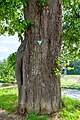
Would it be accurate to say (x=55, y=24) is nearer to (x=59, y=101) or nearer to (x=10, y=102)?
(x=59, y=101)

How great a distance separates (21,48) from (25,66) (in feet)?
1.70

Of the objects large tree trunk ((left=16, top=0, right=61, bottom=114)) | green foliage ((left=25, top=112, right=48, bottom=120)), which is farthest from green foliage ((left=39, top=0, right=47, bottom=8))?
green foliage ((left=25, top=112, right=48, bottom=120))

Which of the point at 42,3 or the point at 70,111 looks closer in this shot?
the point at 42,3

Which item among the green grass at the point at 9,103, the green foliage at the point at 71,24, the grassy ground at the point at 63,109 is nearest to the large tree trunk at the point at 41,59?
the grassy ground at the point at 63,109

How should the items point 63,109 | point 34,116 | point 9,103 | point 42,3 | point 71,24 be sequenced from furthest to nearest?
point 71,24 → point 9,103 → point 63,109 → point 42,3 → point 34,116

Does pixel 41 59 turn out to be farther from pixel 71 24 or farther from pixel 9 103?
pixel 71 24

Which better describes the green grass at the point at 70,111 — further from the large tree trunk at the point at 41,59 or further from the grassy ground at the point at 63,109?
the large tree trunk at the point at 41,59

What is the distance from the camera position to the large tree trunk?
6074mm

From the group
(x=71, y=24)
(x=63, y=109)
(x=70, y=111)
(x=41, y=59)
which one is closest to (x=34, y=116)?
(x=63, y=109)

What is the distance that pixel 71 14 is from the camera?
10.3 meters

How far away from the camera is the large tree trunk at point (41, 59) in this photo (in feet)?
19.9

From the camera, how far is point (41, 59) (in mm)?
6066

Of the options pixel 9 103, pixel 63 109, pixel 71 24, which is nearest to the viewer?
pixel 63 109

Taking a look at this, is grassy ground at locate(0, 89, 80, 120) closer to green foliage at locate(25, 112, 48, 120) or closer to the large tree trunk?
green foliage at locate(25, 112, 48, 120)
